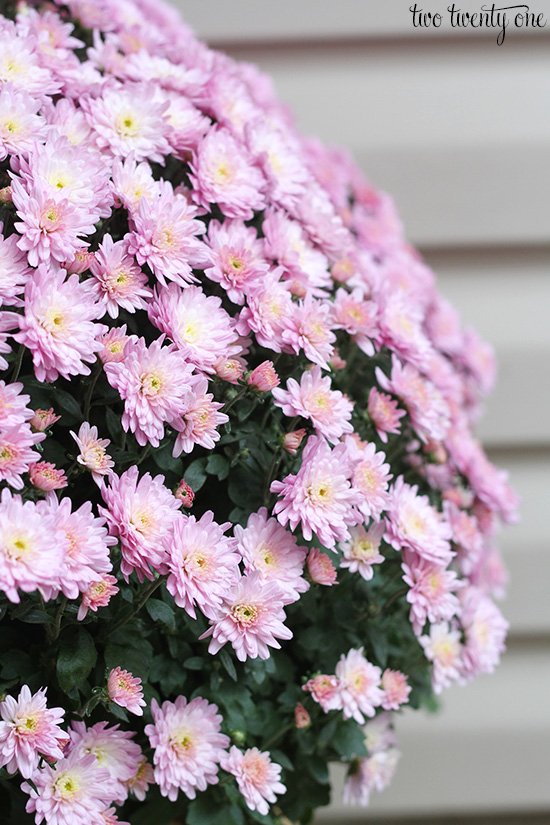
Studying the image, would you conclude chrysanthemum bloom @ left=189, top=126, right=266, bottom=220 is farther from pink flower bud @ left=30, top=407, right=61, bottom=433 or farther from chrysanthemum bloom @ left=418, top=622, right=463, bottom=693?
chrysanthemum bloom @ left=418, top=622, right=463, bottom=693

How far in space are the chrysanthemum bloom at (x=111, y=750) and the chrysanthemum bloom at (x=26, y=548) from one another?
166 mm

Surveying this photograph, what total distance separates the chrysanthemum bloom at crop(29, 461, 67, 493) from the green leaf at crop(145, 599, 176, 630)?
4.9 inches

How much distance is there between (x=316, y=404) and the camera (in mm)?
636

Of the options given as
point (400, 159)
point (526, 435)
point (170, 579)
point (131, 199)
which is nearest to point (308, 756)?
point (170, 579)

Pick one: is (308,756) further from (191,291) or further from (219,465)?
(191,291)

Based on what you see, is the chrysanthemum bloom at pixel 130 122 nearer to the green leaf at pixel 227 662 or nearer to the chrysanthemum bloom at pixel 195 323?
the chrysanthemum bloom at pixel 195 323

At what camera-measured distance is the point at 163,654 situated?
68 cm

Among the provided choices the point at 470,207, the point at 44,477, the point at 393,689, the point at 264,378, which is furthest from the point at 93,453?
the point at 470,207

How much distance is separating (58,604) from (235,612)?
13 centimetres

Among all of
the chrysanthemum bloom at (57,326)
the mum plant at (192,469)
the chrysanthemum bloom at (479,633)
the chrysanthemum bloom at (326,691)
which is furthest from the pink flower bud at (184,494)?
the chrysanthemum bloom at (479,633)

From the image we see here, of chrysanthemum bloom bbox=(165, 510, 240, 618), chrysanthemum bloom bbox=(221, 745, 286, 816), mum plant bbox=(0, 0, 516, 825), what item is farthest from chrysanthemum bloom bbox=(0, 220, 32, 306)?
chrysanthemum bloom bbox=(221, 745, 286, 816)

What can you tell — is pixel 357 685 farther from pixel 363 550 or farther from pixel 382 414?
pixel 382 414

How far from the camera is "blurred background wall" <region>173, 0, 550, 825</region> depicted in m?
1.21

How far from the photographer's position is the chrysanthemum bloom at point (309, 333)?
0.65 metres
